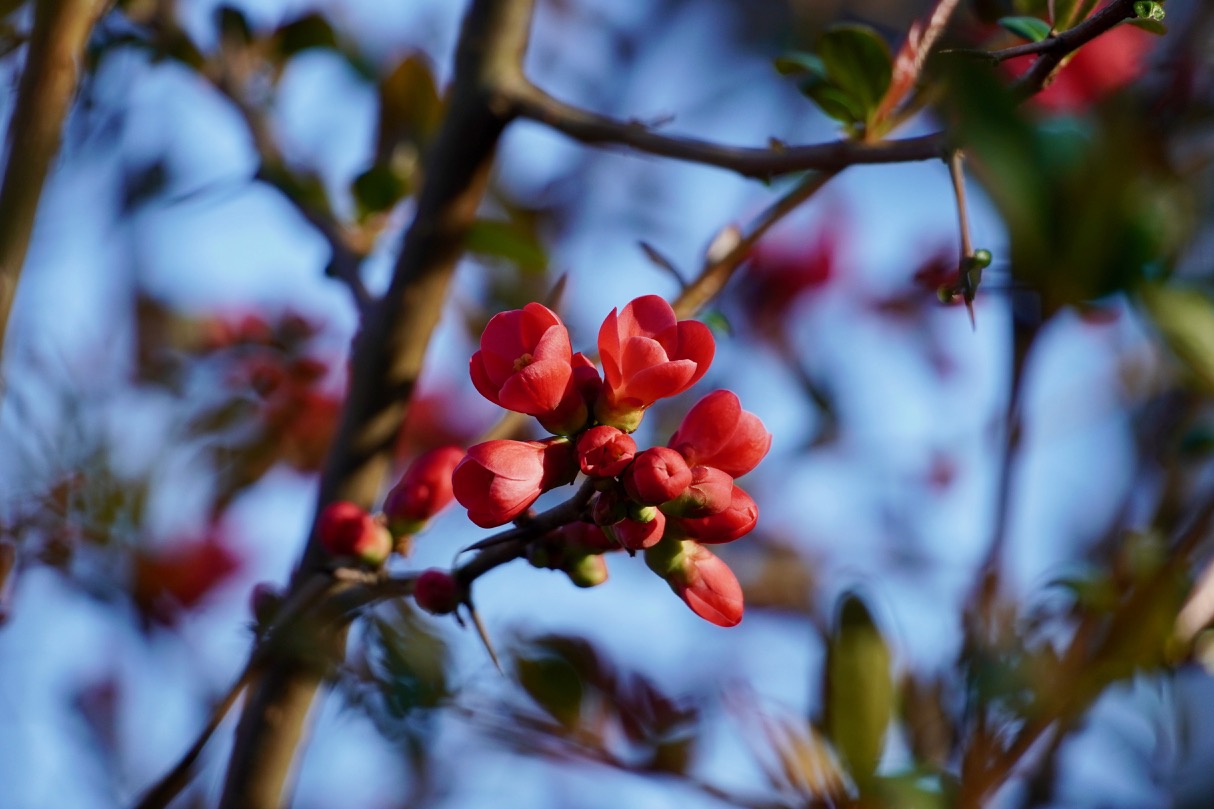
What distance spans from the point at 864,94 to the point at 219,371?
2.97 ft

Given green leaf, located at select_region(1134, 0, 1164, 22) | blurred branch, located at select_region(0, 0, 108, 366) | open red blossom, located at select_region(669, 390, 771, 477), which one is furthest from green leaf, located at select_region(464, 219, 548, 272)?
green leaf, located at select_region(1134, 0, 1164, 22)

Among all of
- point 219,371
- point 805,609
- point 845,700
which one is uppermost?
point 845,700

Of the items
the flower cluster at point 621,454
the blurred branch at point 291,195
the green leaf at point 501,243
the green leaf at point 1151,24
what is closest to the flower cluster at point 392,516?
the flower cluster at point 621,454

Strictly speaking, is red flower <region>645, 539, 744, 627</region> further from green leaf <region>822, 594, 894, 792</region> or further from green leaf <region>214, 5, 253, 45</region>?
green leaf <region>214, 5, 253, 45</region>

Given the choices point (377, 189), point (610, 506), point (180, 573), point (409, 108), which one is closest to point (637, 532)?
point (610, 506)

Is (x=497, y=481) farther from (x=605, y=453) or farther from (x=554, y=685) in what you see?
(x=554, y=685)

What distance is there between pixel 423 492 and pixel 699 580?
20 cm

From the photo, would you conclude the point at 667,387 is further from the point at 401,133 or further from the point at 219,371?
the point at 219,371

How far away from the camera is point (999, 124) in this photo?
40cm

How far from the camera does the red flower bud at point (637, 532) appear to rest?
488mm

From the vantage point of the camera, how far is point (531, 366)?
19.3 inches

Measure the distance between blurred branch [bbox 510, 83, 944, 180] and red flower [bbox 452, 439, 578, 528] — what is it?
25cm

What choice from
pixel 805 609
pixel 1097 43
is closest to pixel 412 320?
pixel 1097 43

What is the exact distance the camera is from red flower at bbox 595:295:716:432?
1.65 ft
